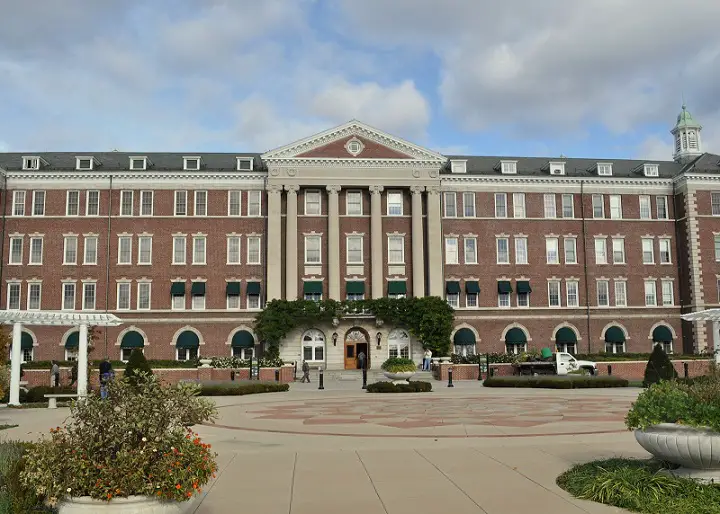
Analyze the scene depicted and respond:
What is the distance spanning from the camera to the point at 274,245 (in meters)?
62.2

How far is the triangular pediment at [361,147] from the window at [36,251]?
75.3 feet

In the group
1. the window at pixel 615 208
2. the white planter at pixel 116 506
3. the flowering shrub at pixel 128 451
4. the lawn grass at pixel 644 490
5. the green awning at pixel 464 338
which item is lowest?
the lawn grass at pixel 644 490

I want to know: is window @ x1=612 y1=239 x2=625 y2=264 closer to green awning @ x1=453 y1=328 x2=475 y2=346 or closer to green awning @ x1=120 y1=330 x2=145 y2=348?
green awning @ x1=453 y1=328 x2=475 y2=346

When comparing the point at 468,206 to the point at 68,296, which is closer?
the point at 68,296

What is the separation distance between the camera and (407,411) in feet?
88.3

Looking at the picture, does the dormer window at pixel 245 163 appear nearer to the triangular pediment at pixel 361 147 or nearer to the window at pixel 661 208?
the triangular pediment at pixel 361 147

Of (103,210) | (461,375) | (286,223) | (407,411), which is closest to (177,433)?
(407,411)

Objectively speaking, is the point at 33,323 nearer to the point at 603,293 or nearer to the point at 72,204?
the point at 72,204

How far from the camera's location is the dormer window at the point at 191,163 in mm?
66500

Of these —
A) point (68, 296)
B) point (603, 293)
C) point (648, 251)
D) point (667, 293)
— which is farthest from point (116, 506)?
point (667, 293)

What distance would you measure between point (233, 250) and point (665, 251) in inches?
1529

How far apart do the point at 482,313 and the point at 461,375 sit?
13.9m

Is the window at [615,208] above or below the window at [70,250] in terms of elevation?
above

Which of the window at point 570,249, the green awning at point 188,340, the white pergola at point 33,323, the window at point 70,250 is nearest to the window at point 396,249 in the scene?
→ the window at point 570,249
